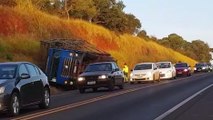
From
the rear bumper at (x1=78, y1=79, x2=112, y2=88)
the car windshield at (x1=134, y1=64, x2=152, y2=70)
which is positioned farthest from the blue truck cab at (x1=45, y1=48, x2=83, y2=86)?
the car windshield at (x1=134, y1=64, x2=152, y2=70)

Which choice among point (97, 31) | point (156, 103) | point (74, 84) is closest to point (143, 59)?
point (97, 31)

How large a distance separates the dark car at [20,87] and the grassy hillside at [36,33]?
16.6m

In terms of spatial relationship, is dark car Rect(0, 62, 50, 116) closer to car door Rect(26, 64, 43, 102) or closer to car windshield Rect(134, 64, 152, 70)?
car door Rect(26, 64, 43, 102)

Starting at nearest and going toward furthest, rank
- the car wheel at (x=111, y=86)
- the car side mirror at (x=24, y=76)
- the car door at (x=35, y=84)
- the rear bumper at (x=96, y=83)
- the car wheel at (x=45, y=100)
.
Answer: the car side mirror at (x=24, y=76) < the car door at (x=35, y=84) < the car wheel at (x=45, y=100) < the rear bumper at (x=96, y=83) < the car wheel at (x=111, y=86)

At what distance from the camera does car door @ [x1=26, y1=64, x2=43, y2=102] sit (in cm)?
→ 1760

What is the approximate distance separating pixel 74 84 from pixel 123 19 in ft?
121

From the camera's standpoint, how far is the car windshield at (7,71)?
54.0ft

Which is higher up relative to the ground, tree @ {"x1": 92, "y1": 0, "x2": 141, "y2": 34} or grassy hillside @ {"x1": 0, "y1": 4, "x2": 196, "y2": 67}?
tree @ {"x1": 92, "y1": 0, "x2": 141, "y2": 34}

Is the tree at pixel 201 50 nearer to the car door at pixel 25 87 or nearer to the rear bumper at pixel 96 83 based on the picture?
the rear bumper at pixel 96 83

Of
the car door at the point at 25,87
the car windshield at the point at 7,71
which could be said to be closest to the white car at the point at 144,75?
the car door at the point at 25,87

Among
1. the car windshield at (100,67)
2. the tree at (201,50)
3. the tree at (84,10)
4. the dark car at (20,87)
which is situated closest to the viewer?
the dark car at (20,87)

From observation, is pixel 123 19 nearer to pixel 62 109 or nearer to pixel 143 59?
pixel 143 59

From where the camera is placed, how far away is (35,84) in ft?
58.1

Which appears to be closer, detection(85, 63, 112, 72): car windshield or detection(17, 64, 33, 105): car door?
detection(17, 64, 33, 105): car door
